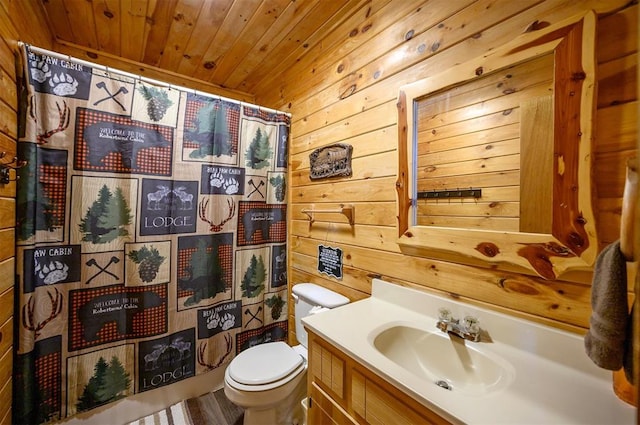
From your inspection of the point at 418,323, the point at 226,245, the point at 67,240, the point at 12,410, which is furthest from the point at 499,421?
the point at 12,410

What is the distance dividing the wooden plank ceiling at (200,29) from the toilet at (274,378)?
67.6 inches

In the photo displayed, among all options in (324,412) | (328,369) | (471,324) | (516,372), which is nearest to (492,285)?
(471,324)

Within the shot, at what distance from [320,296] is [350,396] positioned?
Answer: 0.68 metres

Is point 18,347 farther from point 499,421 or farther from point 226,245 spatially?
point 499,421

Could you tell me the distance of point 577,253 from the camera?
761 mm

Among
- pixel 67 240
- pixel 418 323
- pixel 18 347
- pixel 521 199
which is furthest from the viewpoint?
pixel 67 240

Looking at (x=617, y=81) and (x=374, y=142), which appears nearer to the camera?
(x=617, y=81)

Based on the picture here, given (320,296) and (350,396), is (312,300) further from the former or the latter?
(350,396)

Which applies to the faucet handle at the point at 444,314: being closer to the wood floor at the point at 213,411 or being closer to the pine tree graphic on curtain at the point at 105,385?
the wood floor at the point at 213,411

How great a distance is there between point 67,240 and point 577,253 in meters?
2.19

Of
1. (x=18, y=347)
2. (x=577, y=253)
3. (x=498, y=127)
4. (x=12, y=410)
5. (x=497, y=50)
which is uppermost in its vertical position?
(x=497, y=50)

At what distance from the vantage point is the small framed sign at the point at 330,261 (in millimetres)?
1623

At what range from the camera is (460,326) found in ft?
3.23

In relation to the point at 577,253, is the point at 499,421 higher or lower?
lower
